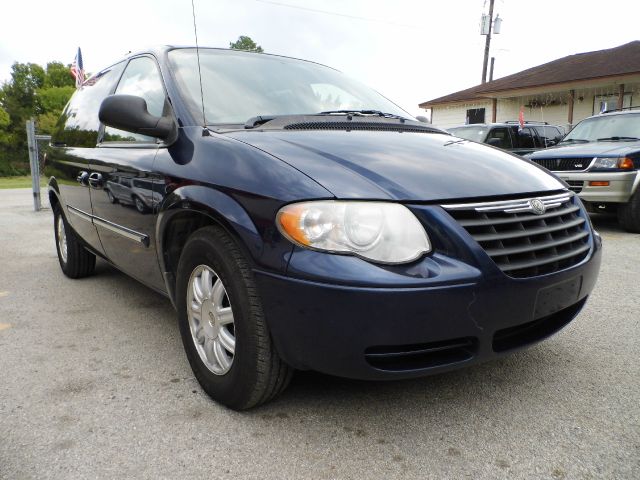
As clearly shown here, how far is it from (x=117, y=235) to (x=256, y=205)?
4.99 ft

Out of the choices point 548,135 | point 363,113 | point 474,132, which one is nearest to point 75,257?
point 363,113

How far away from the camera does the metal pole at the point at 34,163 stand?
9.55 meters

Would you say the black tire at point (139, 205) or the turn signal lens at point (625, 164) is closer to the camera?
the black tire at point (139, 205)

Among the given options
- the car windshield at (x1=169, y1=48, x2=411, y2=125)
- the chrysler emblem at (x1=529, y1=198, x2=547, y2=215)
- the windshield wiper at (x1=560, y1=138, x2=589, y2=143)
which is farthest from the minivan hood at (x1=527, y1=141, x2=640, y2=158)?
the chrysler emblem at (x1=529, y1=198, x2=547, y2=215)

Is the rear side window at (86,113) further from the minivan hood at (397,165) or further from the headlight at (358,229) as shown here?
the headlight at (358,229)

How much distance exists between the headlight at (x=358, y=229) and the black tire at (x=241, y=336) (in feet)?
0.92

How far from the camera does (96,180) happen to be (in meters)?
3.27

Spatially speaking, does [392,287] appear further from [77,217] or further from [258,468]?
[77,217]

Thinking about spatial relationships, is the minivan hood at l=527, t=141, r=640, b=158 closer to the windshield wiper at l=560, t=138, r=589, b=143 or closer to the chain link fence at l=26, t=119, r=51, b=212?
the windshield wiper at l=560, t=138, r=589, b=143

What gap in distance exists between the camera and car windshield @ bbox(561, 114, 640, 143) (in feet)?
24.2

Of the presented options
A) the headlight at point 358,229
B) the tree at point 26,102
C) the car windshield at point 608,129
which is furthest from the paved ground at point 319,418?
the tree at point 26,102

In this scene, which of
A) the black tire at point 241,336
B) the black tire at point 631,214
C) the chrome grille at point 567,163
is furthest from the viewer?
the chrome grille at point 567,163

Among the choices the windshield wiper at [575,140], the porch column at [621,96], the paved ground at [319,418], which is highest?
the porch column at [621,96]

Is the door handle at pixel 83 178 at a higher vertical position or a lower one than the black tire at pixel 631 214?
higher
